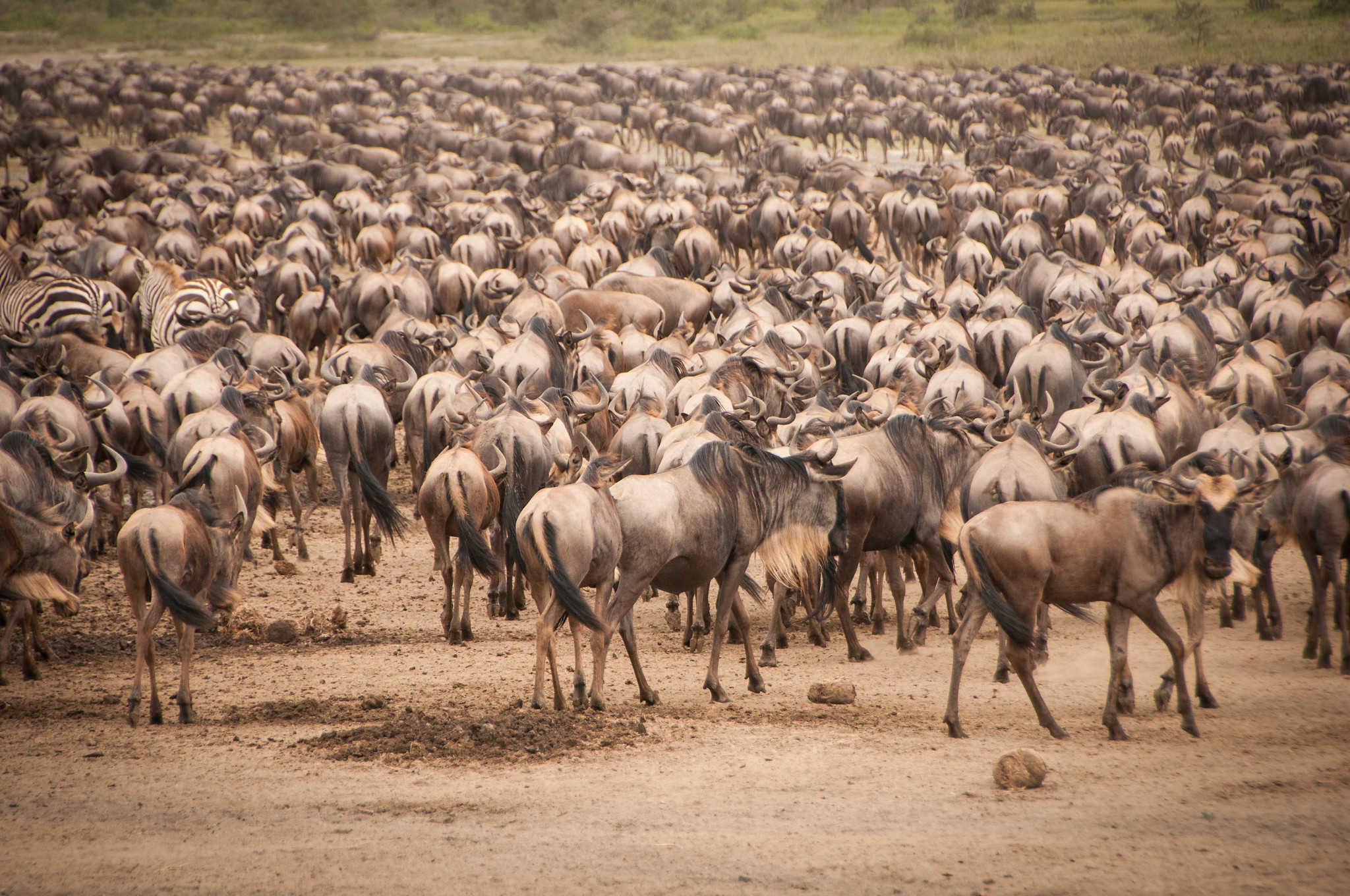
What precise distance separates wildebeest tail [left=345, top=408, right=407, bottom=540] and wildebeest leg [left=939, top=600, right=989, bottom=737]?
4.50 metres

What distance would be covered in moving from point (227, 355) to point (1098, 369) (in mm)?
7705

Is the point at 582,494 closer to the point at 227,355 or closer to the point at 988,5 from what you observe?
the point at 227,355

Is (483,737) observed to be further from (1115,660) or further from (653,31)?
(653,31)

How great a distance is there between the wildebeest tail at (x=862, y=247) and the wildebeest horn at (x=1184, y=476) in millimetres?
12294

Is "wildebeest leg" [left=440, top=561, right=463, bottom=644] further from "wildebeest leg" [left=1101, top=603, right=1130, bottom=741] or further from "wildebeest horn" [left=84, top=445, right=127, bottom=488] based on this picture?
"wildebeest leg" [left=1101, top=603, right=1130, bottom=741]

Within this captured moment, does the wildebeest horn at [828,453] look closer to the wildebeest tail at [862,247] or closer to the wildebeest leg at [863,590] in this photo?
the wildebeest leg at [863,590]

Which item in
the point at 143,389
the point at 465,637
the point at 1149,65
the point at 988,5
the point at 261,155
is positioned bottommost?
the point at 465,637

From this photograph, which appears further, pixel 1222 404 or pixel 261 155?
pixel 261 155

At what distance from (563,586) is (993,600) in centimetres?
221

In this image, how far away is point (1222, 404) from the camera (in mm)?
10055

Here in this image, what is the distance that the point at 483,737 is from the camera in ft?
19.8

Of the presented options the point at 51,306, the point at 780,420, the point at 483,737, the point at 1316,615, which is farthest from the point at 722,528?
the point at 51,306

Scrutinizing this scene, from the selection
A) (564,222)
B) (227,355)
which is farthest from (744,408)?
(564,222)

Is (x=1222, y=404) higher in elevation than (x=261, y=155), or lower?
lower
